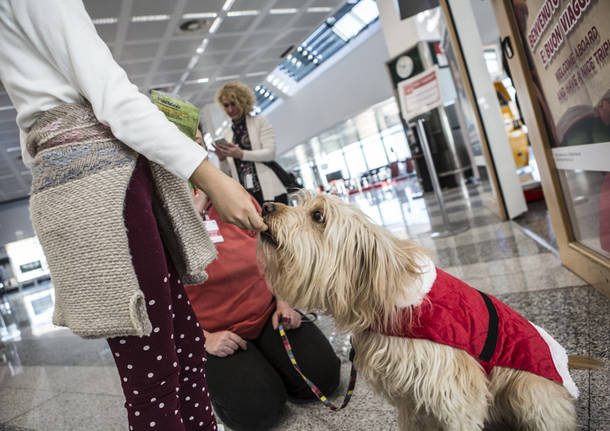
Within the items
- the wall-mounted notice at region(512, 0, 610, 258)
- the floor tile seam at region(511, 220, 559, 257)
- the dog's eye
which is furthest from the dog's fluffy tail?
the floor tile seam at region(511, 220, 559, 257)

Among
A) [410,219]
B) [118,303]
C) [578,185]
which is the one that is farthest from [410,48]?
[118,303]

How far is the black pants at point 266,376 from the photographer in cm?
175

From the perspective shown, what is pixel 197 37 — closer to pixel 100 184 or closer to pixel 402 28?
pixel 402 28

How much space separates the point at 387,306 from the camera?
1.10 metres

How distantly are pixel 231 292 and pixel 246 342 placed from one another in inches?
9.8

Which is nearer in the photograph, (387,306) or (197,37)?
(387,306)

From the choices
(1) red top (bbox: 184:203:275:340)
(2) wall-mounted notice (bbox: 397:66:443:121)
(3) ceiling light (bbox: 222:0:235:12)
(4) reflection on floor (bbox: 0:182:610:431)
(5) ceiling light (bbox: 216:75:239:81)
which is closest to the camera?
(4) reflection on floor (bbox: 0:182:610:431)

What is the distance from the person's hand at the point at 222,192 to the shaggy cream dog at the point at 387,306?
0.21 meters

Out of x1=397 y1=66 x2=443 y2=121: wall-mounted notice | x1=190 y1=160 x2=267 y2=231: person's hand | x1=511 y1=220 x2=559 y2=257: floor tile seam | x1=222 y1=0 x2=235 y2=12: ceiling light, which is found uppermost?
x1=222 y1=0 x2=235 y2=12: ceiling light

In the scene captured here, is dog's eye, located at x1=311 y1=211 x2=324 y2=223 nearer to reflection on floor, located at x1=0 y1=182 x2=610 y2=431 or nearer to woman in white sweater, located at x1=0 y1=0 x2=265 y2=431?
woman in white sweater, located at x1=0 y1=0 x2=265 y2=431

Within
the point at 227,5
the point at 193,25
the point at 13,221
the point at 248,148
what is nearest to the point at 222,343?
the point at 248,148

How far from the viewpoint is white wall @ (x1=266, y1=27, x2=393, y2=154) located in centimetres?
1395

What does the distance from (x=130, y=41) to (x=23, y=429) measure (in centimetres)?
836

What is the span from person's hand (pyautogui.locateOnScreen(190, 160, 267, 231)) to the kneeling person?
3.09 ft
